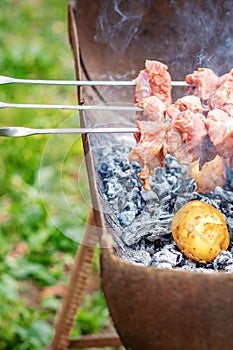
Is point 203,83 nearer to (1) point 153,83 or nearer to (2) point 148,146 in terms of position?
(1) point 153,83

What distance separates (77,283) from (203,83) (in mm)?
914

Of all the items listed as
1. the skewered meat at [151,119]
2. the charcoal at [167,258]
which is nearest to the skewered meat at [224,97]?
the skewered meat at [151,119]

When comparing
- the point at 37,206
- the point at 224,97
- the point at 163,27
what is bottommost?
the point at 37,206

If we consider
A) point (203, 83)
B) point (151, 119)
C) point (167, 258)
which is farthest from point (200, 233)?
point (203, 83)

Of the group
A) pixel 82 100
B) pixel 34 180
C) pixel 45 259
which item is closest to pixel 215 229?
pixel 82 100

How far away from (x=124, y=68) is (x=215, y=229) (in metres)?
0.92

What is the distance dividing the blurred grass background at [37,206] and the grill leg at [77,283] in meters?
0.12

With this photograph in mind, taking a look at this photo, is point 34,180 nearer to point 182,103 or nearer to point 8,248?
point 8,248

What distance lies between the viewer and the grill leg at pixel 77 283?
7.07 ft

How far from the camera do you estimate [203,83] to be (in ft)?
5.88

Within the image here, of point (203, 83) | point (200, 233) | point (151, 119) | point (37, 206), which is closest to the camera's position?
point (200, 233)

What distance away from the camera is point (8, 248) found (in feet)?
10.4

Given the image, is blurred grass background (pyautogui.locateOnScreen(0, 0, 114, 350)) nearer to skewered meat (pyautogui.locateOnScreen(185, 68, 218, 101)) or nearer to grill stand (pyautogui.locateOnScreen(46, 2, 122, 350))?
grill stand (pyautogui.locateOnScreen(46, 2, 122, 350))

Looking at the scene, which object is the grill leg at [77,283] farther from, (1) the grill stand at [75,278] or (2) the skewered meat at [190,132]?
(2) the skewered meat at [190,132]
